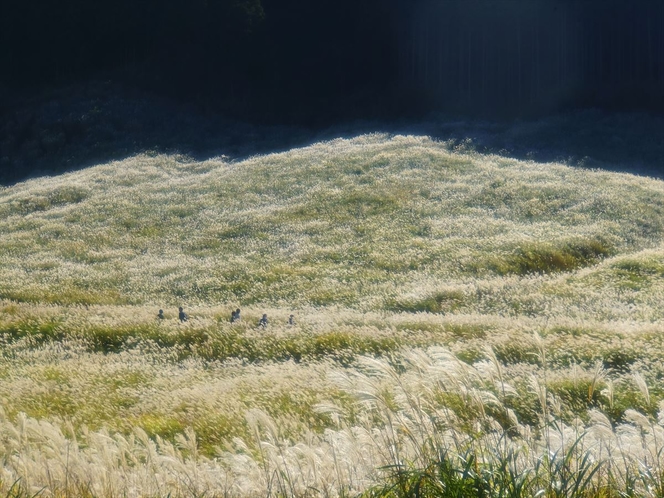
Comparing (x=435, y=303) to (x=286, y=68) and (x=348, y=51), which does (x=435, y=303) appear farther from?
(x=286, y=68)

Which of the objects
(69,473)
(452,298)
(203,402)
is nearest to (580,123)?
(452,298)

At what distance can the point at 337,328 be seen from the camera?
528 inches

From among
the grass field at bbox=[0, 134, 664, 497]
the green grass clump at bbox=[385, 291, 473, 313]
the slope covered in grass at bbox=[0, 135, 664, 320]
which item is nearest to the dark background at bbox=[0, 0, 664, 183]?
the grass field at bbox=[0, 134, 664, 497]

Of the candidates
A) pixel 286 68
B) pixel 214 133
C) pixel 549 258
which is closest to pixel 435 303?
pixel 549 258

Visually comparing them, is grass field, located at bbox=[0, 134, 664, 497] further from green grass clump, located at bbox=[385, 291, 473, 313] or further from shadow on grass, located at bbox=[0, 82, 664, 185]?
shadow on grass, located at bbox=[0, 82, 664, 185]

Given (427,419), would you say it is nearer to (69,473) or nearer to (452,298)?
(69,473)

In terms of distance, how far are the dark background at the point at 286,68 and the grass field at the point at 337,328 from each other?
11.9 m

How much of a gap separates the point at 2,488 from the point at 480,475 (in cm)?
354

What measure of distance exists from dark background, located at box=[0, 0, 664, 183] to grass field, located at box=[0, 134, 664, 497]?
38.9 ft

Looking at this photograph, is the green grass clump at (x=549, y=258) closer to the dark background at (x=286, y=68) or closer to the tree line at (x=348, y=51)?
the dark background at (x=286, y=68)

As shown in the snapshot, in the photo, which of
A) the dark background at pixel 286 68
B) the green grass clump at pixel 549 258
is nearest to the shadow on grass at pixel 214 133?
the dark background at pixel 286 68

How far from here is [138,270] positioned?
83.4 ft

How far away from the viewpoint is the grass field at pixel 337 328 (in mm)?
4414

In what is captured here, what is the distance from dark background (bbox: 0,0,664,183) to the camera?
180ft
